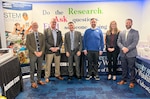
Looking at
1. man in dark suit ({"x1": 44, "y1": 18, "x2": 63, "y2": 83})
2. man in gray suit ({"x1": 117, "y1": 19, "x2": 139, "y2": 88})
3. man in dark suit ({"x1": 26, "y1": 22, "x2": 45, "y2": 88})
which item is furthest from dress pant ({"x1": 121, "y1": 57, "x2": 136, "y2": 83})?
man in dark suit ({"x1": 26, "y1": 22, "x2": 45, "y2": 88})

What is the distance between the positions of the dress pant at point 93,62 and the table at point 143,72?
998 millimetres

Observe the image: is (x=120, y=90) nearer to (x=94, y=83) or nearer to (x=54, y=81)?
(x=94, y=83)

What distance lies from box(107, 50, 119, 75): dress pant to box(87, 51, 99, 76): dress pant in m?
0.34

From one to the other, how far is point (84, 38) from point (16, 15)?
6.22 feet

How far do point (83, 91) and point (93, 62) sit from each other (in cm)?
98

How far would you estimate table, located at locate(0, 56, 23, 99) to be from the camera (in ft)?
10.2

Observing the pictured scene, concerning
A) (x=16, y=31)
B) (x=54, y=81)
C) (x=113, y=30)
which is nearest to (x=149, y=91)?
(x=113, y=30)

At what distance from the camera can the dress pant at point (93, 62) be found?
14.8ft

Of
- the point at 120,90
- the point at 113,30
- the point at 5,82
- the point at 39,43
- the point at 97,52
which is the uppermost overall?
the point at 113,30

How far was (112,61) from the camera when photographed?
4.62m

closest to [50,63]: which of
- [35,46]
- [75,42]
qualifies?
[35,46]

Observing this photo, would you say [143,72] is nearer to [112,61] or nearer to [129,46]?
[129,46]

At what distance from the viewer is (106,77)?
194 inches

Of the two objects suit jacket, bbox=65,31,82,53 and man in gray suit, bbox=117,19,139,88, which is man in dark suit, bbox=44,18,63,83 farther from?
man in gray suit, bbox=117,19,139,88
